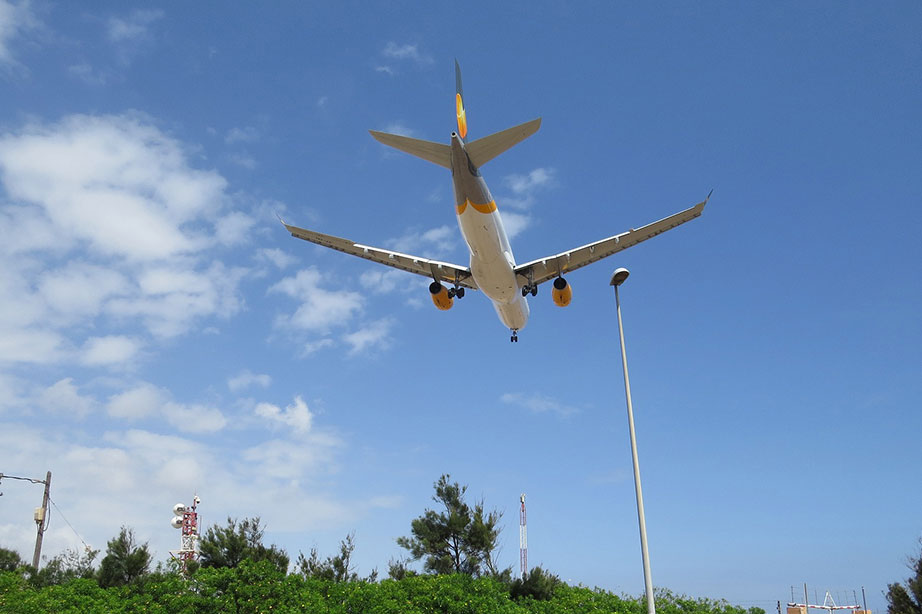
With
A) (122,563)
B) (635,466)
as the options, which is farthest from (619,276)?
(122,563)

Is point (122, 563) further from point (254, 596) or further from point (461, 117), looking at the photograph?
point (461, 117)

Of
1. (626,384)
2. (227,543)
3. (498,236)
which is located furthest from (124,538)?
(626,384)

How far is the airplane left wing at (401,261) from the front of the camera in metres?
30.5

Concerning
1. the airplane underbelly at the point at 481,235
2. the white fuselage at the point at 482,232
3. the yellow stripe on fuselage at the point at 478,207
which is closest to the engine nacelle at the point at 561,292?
the white fuselage at the point at 482,232

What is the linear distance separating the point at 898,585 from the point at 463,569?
2176 cm

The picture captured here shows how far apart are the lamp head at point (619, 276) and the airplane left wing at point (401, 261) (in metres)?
10.6

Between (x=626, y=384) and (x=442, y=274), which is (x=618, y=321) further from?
(x=442, y=274)

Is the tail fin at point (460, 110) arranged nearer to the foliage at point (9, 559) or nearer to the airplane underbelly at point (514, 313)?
the airplane underbelly at point (514, 313)

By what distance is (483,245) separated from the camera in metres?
26.5

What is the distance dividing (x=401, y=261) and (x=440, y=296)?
8.15ft

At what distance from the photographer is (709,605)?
32.9 metres

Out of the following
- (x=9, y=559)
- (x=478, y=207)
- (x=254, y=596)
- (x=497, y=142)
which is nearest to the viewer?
(x=254, y=596)

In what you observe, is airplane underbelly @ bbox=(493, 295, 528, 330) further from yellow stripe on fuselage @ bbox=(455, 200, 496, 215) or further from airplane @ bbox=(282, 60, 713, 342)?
yellow stripe on fuselage @ bbox=(455, 200, 496, 215)

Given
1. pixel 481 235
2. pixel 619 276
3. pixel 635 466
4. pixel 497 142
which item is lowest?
pixel 635 466
